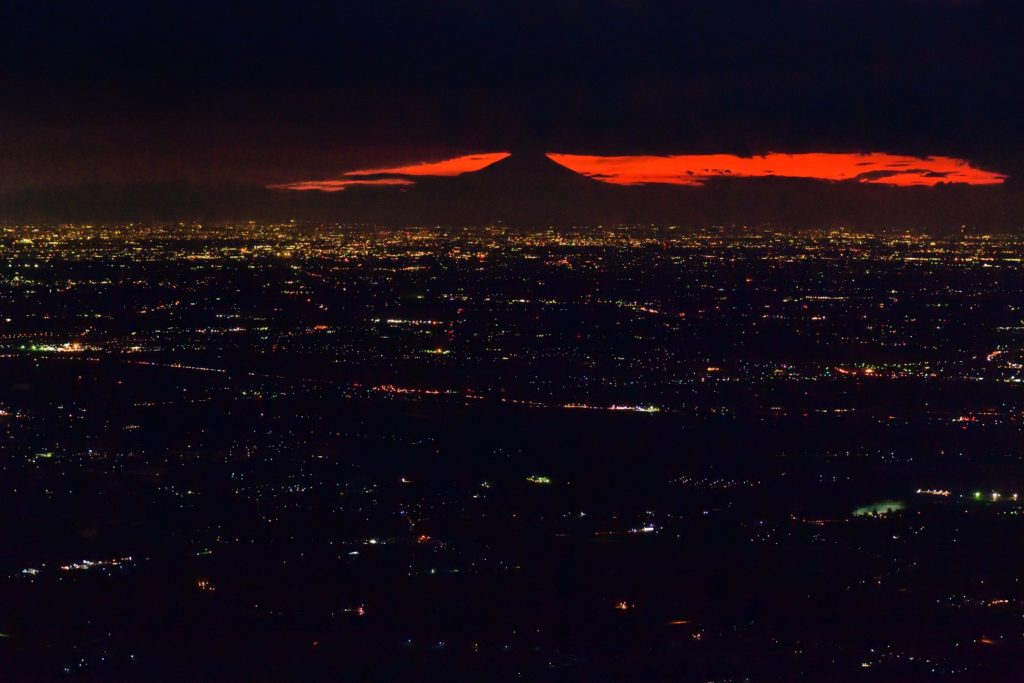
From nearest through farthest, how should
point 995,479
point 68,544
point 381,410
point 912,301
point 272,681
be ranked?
1. point 272,681
2. point 68,544
3. point 995,479
4. point 381,410
5. point 912,301

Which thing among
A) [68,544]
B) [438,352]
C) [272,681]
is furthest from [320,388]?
[272,681]

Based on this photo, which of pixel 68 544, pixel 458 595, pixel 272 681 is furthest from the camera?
pixel 68 544

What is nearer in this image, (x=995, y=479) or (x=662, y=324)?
(x=995, y=479)

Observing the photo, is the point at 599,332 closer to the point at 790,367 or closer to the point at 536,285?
the point at 790,367

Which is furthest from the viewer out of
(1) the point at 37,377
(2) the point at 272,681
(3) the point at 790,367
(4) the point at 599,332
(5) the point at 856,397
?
(4) the point at 599,332

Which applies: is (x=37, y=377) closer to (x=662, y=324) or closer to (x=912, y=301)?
(x=662, y=324)

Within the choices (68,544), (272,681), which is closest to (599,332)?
(68,544)

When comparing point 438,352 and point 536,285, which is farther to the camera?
point 536,285

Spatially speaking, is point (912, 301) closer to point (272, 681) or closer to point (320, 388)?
point (320, 388)

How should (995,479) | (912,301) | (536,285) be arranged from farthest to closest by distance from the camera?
(536,285) → (912,301) → (995,479)
